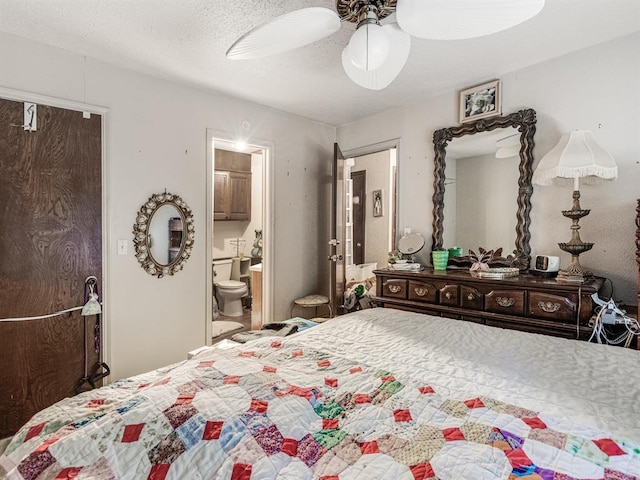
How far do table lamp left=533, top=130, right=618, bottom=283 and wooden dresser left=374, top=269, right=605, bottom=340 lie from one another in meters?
0.14

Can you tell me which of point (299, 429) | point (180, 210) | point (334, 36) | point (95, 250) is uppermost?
point (334, 36)

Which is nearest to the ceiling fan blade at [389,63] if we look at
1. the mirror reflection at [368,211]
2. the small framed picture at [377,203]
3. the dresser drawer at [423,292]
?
the dresser drawer at [423,292]

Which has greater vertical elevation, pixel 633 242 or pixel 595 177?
pixel 595 177

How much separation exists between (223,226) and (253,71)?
10.6 feet

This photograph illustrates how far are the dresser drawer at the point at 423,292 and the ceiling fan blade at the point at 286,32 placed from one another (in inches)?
73.2

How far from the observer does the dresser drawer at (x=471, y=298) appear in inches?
93.5

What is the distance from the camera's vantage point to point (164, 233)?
281 cm

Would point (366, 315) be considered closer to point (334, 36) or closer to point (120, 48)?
point (334, 36)

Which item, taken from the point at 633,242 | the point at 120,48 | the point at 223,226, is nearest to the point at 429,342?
the point at 633,242

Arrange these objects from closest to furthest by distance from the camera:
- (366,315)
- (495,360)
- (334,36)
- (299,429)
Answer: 1. (299,429)
2. (495,360)
3. (366,315)
4. (334,36)

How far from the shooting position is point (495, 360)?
4.21 feet

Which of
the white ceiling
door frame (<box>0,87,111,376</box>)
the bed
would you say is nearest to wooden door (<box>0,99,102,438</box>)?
door frame (<box>0,87,111,376</box>)

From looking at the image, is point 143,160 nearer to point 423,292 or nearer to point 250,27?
point 250,27

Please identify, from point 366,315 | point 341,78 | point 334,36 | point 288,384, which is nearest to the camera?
point 288,384
